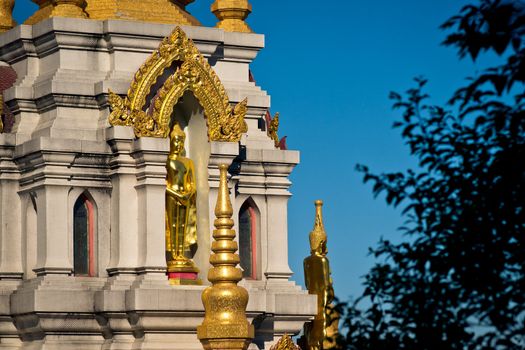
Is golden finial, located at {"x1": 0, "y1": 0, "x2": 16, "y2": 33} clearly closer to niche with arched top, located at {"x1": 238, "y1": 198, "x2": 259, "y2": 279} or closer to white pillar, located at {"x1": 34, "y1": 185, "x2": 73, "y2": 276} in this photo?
white pillar, located at {"x1": 34, "y1": 185, "x2": 73, "y2": 276}

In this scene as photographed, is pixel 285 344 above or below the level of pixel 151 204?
below

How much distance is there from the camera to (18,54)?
3294 cm

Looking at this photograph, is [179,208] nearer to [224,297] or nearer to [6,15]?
[224,297]

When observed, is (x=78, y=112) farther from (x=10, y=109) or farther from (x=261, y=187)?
(x=261, y=187)

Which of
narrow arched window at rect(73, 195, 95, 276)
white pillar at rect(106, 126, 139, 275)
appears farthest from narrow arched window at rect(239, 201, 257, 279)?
narrow arched window at rect(73, 195, 95, 276)

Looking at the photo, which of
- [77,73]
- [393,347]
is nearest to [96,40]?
[77,73]

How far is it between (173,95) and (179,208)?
206cm

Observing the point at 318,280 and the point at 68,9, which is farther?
the point at 318,280

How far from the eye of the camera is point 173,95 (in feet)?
103

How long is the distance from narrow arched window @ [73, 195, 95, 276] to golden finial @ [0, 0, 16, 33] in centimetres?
588

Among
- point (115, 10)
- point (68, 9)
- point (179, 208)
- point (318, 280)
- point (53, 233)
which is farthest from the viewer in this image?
point (318, 280)

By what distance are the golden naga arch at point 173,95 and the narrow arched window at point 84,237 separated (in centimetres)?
163

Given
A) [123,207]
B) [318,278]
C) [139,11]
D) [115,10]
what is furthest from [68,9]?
[318,278]

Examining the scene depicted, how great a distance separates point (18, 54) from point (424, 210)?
17.0m
